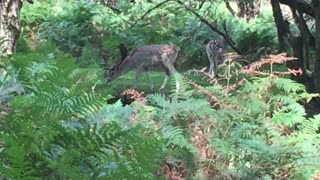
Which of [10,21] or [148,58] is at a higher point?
[10,21]

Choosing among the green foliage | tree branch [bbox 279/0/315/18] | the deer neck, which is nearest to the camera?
the green foliage

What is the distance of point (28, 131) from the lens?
1968 millimetres

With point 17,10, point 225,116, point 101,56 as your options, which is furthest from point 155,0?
point 225,116

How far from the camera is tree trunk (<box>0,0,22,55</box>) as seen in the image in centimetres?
508

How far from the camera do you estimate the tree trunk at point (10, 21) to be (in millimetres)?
5082

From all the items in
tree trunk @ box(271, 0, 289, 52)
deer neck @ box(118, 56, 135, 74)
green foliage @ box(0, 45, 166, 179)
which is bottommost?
deer neck @ box(118, 56, 135, 74)

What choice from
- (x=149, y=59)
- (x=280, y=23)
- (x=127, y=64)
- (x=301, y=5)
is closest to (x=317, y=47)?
(x=280, y=23)

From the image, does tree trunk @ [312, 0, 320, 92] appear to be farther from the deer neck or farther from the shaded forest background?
the deer neck

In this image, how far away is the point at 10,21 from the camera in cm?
520

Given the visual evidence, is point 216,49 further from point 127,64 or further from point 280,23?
point 280,23

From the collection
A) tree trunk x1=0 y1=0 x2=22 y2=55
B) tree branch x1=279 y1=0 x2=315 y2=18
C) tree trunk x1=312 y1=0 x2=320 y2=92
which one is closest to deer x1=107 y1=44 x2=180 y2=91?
tree branch x1=279 y1=0 x2=315 y2=18

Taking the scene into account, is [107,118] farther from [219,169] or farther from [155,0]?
[155,0]

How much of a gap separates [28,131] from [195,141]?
1.91 metres

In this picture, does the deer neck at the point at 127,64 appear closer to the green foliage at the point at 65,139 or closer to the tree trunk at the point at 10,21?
the tree trunk at the point at 10,21
